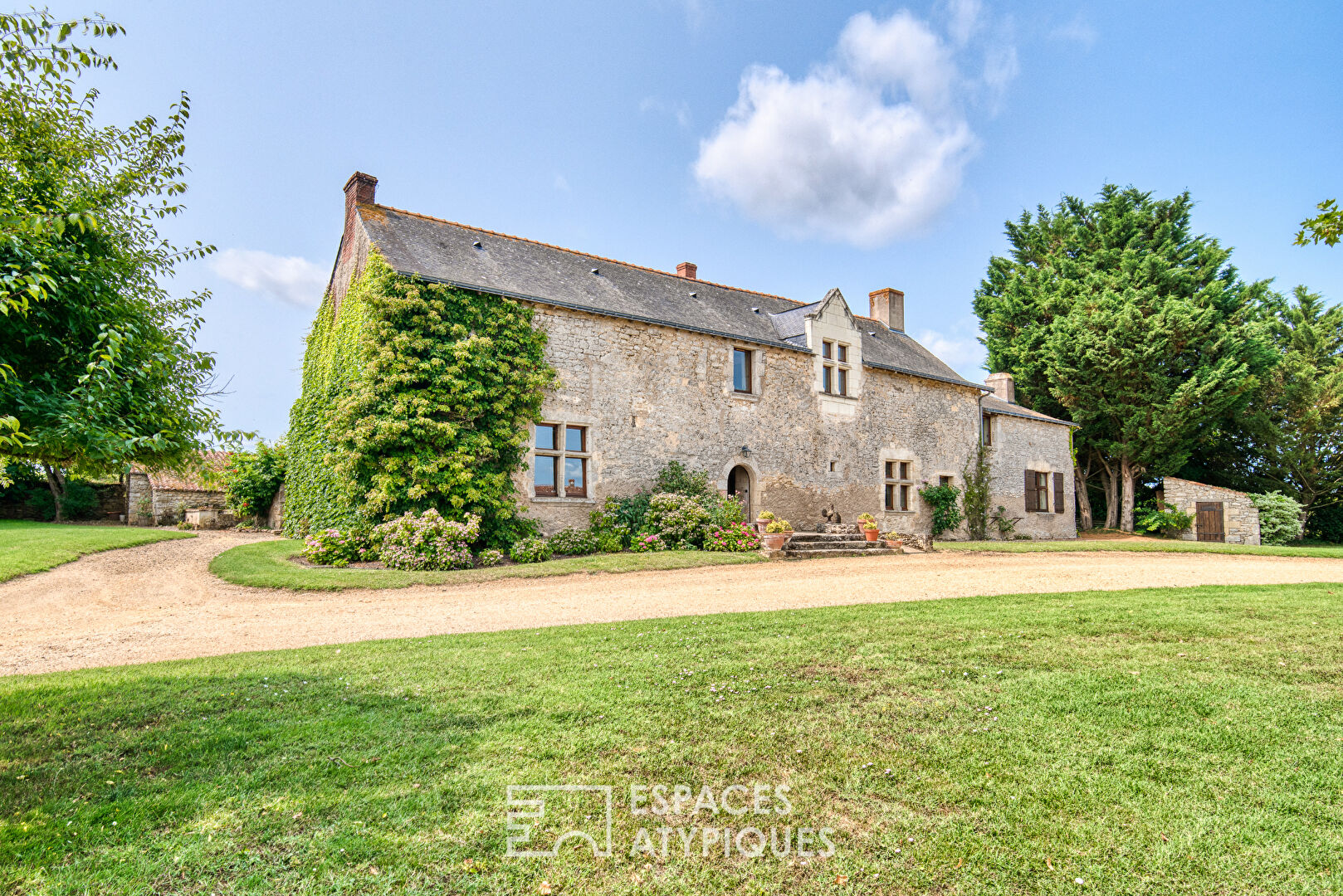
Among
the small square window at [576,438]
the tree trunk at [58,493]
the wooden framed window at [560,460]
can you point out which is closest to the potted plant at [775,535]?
the wooden framed window at [560,460]

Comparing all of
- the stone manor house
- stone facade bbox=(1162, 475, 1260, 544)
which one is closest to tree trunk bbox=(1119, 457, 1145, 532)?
stone facade bbox=(1162, 475, 1260, 544)

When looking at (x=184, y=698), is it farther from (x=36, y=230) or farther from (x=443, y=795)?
(x=36, y=230)

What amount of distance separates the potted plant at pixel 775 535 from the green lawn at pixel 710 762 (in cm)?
862

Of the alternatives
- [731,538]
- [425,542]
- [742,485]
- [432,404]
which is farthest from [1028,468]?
[425,542]

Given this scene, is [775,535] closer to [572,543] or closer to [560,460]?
[572,543]

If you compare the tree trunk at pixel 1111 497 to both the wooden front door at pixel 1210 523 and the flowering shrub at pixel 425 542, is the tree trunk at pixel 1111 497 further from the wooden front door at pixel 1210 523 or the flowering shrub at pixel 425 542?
the flowering shrub at pixel 425 542

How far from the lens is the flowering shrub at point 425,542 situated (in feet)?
38.4

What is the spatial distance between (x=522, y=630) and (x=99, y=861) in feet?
13.7

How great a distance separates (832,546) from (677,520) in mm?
3755

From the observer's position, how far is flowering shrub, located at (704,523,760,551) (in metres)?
14.7

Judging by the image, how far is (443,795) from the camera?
3146 mm

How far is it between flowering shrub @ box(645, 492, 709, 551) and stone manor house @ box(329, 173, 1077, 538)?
0.84m

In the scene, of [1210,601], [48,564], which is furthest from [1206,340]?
[48,564]

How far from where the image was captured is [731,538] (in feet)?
48.9
